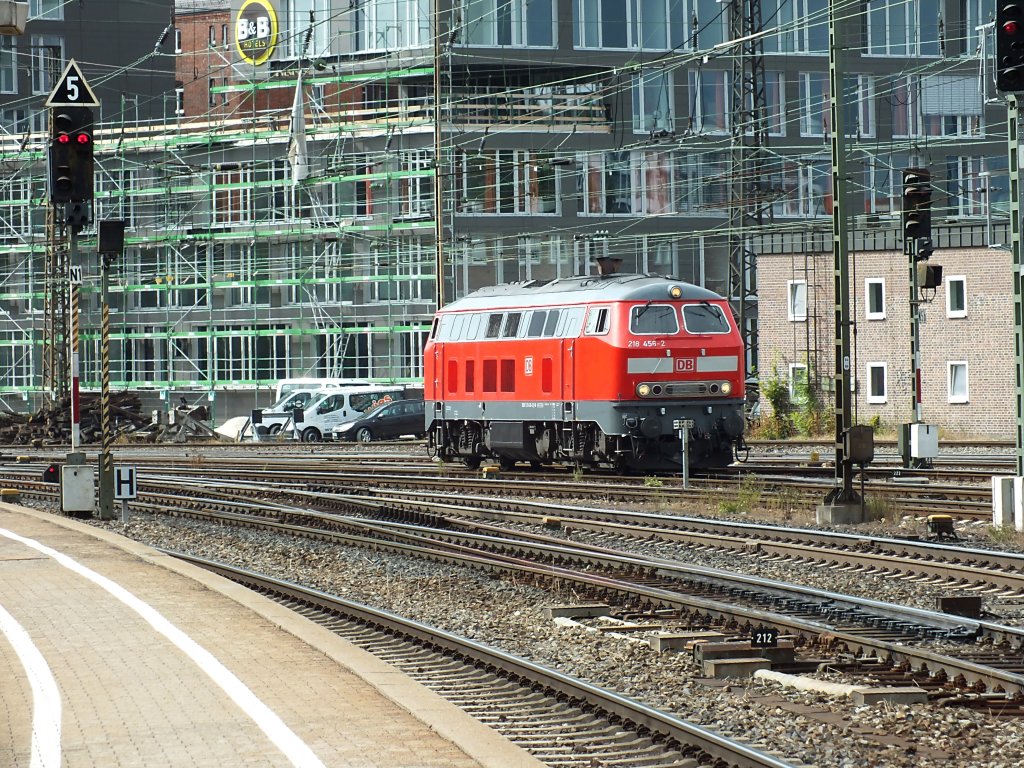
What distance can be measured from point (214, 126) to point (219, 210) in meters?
3.23

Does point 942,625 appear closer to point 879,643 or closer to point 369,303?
point 879,643

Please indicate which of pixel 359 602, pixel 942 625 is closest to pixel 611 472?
pixel 359 602

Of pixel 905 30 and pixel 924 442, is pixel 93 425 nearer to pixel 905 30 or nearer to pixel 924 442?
pixel 924 442

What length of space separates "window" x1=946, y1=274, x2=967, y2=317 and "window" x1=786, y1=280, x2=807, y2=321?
200 inches

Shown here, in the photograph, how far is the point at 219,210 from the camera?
62219 mm

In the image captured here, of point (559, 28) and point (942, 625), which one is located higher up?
point (559, 28)

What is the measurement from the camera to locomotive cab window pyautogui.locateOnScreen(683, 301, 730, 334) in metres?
27.3

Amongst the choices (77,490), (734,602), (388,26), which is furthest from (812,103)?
(734,602)

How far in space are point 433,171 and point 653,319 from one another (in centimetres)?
3450

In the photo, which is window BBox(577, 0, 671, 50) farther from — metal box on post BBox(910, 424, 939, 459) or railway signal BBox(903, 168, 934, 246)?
metal box on post BBox(910, 424, 939, 459)

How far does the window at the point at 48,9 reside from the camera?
77938mm

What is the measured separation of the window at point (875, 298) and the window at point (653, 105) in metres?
19.5

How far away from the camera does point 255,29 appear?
2904 inches

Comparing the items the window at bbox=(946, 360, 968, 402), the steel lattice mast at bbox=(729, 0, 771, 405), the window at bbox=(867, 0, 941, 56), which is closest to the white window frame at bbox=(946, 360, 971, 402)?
the window at bbox=(946, 360, 968, 402)
